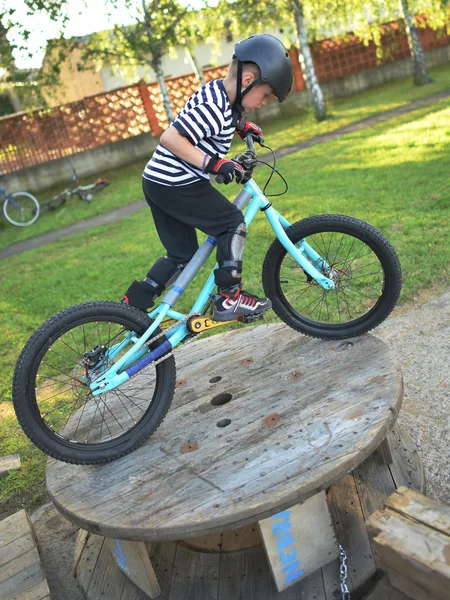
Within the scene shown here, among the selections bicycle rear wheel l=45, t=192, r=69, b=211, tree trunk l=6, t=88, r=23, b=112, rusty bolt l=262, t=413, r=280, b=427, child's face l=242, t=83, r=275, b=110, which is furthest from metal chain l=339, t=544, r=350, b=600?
tree trunk l=6, t=88, r=23, b=112

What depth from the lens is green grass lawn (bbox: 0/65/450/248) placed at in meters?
13.3

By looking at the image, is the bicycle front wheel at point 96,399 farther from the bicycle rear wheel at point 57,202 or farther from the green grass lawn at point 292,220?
the bicycle rear wheel at point 57,202

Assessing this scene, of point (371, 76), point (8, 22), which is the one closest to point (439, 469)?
point (8, 22)

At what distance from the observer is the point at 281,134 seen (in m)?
16.5

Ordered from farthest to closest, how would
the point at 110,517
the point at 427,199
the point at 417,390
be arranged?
the point at 427,199 < the point at 417,390 < the point at 110,517

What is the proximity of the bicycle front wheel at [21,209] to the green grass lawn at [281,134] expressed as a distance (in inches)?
8.6

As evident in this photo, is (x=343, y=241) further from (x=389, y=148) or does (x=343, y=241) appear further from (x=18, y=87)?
(x=18, y=87)

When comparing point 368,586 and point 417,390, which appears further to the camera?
point 417,390

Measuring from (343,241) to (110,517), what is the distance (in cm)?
197

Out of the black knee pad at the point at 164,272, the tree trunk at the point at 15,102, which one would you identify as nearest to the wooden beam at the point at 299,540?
the black knee pad at the point at 164,272

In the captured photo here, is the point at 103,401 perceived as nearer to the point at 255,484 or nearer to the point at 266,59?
the point at 255,484

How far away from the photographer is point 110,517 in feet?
7.82

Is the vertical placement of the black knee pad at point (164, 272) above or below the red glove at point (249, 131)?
below

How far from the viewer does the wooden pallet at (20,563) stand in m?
2.76
